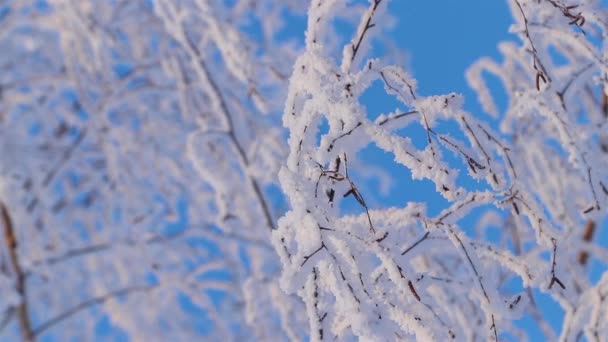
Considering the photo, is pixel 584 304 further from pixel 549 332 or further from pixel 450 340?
pixel 450 340

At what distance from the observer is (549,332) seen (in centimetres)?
227

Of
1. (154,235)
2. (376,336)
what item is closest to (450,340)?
(376,336)

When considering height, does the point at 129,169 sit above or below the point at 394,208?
above

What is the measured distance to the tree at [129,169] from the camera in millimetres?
3027

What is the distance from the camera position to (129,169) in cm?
438

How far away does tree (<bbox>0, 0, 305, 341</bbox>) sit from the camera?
303cm

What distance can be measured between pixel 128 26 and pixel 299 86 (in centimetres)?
356

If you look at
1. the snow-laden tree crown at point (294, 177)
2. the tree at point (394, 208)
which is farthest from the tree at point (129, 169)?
the tree at point (394, 208)

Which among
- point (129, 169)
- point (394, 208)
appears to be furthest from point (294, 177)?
point (129, 169)

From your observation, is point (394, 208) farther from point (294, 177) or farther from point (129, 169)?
point (129, 169)

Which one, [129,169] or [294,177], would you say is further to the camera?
[129,169]

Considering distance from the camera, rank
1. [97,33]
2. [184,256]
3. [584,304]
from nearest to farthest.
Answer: [584,304]
[97,33]
[184,256]

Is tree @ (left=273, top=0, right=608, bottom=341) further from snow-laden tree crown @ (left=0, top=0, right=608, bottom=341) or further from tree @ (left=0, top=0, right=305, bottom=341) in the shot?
tree @ (left=0, top=0, right=305, bottom=341)

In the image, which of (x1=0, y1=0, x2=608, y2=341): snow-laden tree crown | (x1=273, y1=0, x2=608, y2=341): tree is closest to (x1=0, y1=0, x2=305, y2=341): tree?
(x1=0, y1=0, x2=608, y2=341): snow-laden tree crown
